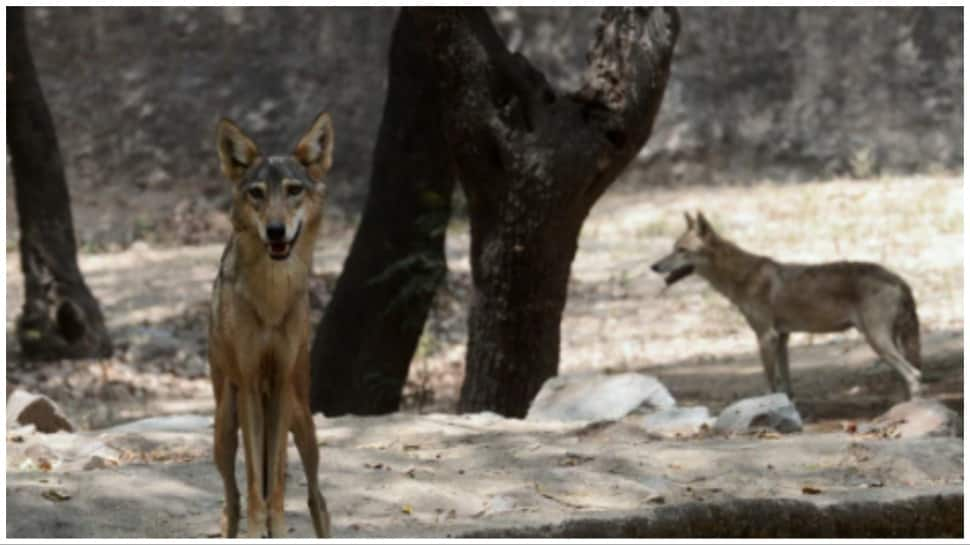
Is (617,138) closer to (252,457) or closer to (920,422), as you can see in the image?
(920,422)

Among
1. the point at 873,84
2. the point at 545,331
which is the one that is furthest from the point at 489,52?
the point at 873,84

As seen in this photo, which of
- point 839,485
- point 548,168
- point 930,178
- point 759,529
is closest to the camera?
point 759,529

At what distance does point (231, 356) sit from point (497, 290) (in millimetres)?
4894

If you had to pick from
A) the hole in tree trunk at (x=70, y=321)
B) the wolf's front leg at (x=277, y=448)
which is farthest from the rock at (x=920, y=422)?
the hole in tree trunk at (x=70, y=321)

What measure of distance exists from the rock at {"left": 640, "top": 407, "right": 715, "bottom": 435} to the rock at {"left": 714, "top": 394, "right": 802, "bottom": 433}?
0.44ft

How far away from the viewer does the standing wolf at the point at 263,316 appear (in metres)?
6.07

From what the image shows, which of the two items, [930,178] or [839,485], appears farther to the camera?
[930,178]

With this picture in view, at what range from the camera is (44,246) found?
51.7 feet

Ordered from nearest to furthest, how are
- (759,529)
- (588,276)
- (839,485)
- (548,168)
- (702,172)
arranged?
(759,529) → (839,485) → (548,168) → (588,276) → (702,172)

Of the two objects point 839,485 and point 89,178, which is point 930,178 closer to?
point 89,178

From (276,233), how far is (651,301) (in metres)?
12.3

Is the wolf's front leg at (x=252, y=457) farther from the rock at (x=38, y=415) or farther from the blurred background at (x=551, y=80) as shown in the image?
the blurred background at (x=551, y=80)

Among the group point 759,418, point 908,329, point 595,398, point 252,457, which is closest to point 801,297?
point 908,329

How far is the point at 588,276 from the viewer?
1898 centimetres
